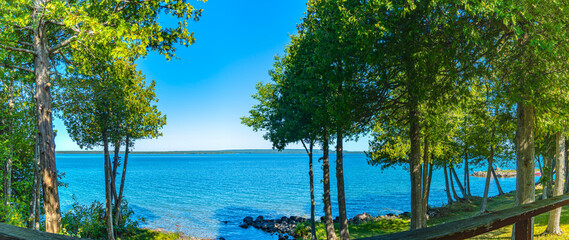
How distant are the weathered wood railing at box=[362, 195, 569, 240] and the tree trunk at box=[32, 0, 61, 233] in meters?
11.1

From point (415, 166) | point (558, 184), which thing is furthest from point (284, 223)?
point (558, 184)

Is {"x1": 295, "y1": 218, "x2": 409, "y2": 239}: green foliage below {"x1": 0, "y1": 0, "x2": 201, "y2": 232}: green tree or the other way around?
below

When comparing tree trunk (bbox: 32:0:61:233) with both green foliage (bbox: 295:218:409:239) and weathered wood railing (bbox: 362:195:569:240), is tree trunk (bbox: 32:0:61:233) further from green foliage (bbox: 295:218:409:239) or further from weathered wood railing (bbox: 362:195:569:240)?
green foliage (bbox: 295:218:409:239)

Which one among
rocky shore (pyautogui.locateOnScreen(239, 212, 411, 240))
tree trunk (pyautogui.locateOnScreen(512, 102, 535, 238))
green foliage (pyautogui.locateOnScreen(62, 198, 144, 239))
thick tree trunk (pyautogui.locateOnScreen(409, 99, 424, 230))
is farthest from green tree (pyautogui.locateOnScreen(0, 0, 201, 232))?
rocky shore (pyautogui.locateOnScreen(239, 212, 411, 240))

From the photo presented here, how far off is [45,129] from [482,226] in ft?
37.2

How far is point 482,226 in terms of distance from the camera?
2.66 meters

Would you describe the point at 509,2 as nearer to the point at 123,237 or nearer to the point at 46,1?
the point at 46,1

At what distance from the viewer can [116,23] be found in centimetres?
897

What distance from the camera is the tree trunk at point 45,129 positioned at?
10.2 meters

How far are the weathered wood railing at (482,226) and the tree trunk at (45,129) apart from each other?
11.1m

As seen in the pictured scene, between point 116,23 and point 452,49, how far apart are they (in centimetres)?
891

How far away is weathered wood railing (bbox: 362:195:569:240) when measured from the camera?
7.09 ft

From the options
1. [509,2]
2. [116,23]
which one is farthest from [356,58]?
[116,23]

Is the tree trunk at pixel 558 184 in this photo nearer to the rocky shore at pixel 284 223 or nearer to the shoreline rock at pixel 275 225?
the rocky shore at pixel 284 223
